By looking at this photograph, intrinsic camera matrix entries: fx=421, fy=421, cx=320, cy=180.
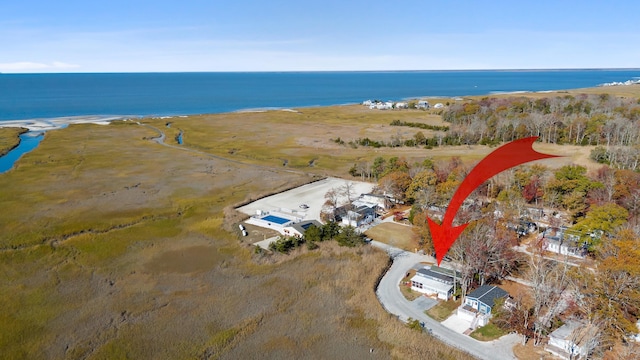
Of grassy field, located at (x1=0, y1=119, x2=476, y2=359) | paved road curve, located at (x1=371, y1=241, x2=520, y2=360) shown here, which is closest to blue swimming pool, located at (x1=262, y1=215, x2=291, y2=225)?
grassy field, located at (x1=0, y1=119, x2=476, y2=359)

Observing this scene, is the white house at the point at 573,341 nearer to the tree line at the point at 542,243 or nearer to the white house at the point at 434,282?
the tree line at the point at 542,243

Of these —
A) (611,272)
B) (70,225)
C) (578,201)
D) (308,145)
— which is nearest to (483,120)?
(308,145)

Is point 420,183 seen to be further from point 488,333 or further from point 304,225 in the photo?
point 488,333

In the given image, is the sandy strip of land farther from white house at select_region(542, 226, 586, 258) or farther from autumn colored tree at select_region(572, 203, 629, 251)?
autumn colored tree at select_region(572, 203, 629, 251)

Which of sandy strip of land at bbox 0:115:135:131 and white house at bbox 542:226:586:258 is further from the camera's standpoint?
sandy strip of land at bbox 0:115:135:131

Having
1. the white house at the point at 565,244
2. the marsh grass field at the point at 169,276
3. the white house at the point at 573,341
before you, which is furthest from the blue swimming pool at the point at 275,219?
the white house at the point at 573,341

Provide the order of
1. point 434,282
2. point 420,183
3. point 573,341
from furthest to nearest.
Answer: point 420,183, point 434,282, point 573,341

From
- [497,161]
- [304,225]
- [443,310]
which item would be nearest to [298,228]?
[304,225]
